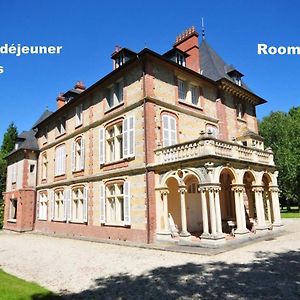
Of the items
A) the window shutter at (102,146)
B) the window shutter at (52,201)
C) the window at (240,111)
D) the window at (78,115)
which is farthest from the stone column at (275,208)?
the window shutter at (52,201)

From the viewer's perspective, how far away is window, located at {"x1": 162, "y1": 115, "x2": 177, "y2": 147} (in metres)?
15.2

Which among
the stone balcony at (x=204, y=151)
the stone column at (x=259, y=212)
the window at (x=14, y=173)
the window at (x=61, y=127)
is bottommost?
the stone column at (x=259, y=212)

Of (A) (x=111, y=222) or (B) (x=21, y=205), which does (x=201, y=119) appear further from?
(B) (x=21, y=205)

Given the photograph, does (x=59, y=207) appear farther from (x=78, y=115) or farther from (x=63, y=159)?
(x=78, y=115)

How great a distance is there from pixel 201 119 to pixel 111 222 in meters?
8.02

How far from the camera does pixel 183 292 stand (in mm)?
6672

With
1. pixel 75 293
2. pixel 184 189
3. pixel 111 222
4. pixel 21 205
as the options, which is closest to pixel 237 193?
pixel 184 189

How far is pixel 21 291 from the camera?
6770 mm

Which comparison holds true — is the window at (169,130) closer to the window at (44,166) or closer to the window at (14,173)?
the window at (44,166)

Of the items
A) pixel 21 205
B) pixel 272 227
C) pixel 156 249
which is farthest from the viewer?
pixel 21 205

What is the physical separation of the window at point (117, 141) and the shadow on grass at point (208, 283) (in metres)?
7.63

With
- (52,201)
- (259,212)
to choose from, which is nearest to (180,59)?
(259,212)

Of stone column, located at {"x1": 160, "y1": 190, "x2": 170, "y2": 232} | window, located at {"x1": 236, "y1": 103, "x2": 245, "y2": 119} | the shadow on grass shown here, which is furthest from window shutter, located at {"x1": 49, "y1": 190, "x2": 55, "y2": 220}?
the shadow on grass

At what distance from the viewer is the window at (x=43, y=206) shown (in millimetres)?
24047
